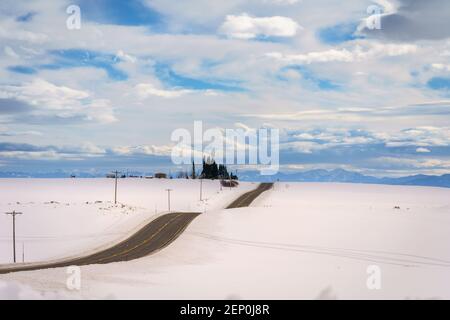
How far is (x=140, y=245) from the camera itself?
69.4 meters

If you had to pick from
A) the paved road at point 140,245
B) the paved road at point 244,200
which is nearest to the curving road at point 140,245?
the paved road at point 140,245

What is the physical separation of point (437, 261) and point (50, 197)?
126m

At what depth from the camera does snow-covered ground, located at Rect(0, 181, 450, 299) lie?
32438mm

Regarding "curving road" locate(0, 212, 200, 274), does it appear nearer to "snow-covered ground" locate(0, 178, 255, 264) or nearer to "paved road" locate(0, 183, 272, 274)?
"paved road" locate(0, 183, 272, 274)

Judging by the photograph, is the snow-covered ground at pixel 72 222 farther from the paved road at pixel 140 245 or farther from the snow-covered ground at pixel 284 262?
the snow-covered ground at pixel 284 262

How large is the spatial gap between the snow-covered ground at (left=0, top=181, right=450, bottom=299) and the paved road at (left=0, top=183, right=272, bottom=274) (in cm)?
256

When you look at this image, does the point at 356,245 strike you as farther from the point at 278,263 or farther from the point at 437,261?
the point at 278,263

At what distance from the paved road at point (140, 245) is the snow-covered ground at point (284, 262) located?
2559 mm

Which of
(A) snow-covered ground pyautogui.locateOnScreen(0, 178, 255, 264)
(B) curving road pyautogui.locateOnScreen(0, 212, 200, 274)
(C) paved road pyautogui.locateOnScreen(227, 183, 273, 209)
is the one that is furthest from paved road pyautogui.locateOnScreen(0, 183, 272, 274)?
(C) paved road pyautogui.locateOnScreen(227, 183, 273, 209)

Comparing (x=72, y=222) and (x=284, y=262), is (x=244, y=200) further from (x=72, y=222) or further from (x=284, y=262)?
(x=284, y=262)

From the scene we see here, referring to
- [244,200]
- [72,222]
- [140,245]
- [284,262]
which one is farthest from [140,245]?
[244,200]

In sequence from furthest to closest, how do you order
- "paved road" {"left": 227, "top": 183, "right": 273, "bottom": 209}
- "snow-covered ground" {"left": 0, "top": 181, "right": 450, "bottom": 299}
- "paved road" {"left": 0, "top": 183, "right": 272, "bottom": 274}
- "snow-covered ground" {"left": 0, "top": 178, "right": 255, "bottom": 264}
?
"paved road" {"left": 227, "top": 183, "right": 273, "bottom": 209} → "snow-covered ground" {"left": 0, "top": 178, "right": 255, "bottom": 264} → "paved road" {"left": 0, "top": 183, "right": 272, "bottom": 274} → "snow-covered ground" {"left": 0, "top": 181, "right": 450, "bottom": 299}

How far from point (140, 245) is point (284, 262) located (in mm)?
22791
